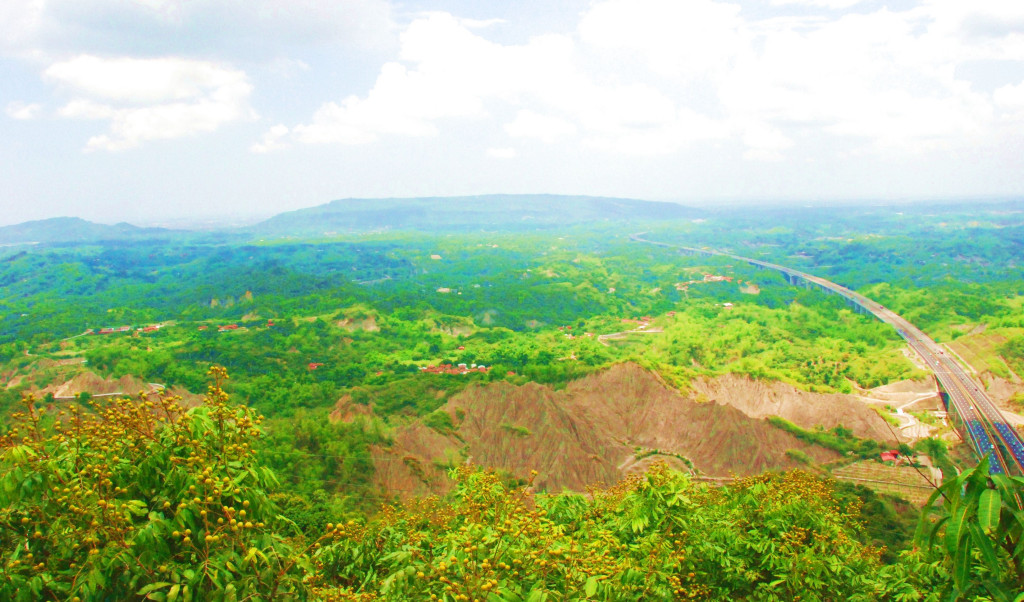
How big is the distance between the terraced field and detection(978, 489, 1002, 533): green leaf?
23.8 meters

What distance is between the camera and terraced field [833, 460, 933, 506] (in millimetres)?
23797

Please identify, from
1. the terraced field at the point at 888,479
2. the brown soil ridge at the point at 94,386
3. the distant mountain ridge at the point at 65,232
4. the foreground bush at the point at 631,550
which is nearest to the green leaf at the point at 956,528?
the foreground bush at the point at 631,550

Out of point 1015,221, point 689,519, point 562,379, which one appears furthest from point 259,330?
point 1015,221

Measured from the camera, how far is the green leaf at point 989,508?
3.33m

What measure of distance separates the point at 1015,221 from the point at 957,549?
695 feet

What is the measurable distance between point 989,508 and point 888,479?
26815mm

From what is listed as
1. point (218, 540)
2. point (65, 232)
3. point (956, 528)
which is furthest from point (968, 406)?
point (65, 232)

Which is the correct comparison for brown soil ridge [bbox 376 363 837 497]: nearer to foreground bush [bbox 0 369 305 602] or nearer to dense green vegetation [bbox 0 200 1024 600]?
dense green vegetation [bbox 0 200 1024 600]

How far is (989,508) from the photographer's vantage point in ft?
11.1

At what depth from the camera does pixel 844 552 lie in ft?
23.8

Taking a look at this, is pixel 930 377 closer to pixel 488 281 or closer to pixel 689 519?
pixel 689 519

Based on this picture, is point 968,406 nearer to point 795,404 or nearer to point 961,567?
point 795,404

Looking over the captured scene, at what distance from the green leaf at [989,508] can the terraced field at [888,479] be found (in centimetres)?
2383

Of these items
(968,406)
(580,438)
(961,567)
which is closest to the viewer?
(961,567)
